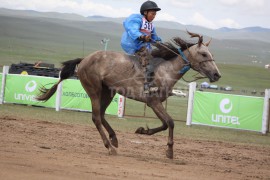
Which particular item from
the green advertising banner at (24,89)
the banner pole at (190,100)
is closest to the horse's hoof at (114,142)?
the banner pole at (190,100)

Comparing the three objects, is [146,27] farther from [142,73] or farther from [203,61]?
[203,61]

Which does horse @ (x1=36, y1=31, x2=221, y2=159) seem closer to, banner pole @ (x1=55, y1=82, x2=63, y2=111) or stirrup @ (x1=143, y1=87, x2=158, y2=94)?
stirrup @ (x1=143, y1=87, x2=158, y2=94)

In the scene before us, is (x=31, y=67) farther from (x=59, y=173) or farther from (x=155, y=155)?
(x=59, y=173)

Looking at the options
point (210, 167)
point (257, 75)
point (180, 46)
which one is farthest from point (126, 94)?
point (257, 75)

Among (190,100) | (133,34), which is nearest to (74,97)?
(190,100)

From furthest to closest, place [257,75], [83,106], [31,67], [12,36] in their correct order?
[12,36]
[257,75]
[31,67]
[83,106]

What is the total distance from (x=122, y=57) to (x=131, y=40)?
0.38m

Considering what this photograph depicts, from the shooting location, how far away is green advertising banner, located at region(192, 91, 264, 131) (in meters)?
19.3

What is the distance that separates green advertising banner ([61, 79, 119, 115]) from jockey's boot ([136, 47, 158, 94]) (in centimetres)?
1045

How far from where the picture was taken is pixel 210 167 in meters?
10.2

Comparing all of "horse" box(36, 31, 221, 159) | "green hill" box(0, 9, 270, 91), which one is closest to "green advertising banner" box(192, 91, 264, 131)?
"horse" box(36, 31, 221, 159)

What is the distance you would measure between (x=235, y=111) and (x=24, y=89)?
850cm

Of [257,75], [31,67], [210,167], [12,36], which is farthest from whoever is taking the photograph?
[12,36]

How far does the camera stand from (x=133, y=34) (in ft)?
35.8
